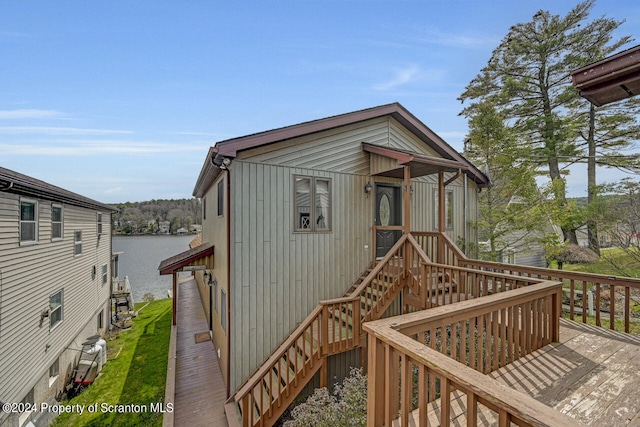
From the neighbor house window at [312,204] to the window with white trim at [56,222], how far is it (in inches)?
327

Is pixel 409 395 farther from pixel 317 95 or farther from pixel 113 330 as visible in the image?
pixel 113 330

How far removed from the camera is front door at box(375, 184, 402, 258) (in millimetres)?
7680

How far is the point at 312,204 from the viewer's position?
21.4 ft

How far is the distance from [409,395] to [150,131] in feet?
53.6

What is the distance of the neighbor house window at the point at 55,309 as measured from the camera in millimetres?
8258

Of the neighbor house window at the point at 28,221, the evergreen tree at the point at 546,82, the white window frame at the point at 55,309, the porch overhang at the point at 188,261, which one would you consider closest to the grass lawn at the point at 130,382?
the white window frame at the point at 55,309

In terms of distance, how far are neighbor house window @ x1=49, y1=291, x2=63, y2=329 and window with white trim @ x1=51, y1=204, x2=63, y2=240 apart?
1876 millimetres

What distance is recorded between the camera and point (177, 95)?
35.9 feet

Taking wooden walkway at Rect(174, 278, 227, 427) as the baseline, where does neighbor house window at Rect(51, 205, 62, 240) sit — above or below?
above

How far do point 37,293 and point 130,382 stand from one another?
3.75 metres

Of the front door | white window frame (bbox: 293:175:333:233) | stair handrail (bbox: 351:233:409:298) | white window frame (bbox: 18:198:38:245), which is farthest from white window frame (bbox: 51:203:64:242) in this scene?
the front door

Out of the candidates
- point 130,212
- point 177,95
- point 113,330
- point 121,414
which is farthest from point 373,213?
point 130,212

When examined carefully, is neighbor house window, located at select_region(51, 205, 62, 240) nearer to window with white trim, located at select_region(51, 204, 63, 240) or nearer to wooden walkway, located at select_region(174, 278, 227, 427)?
window with white trim, located at select_region(51, 204, 63, 240)

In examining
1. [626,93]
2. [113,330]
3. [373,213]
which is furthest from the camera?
[113,330]
